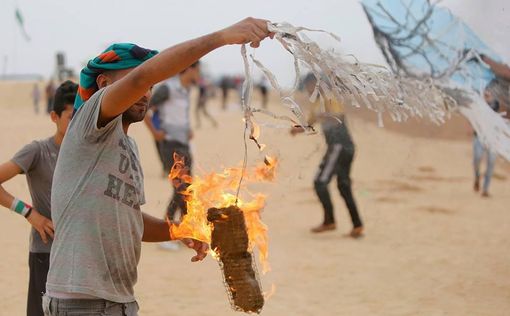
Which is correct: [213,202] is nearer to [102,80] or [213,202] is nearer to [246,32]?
[102,80]

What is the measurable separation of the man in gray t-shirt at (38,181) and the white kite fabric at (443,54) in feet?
10.3

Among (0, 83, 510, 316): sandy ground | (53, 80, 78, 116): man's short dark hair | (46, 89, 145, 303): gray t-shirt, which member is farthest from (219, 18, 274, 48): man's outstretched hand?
(53, 80, 78, 116): man's short dark hair

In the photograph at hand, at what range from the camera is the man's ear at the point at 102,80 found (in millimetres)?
2897

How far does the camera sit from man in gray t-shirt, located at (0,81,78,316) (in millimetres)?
4020

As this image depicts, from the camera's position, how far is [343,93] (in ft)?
10.8

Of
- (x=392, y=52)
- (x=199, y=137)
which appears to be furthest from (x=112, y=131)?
(x=199, y=137)

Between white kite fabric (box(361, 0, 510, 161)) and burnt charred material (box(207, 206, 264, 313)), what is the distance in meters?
3.53

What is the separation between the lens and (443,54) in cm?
667

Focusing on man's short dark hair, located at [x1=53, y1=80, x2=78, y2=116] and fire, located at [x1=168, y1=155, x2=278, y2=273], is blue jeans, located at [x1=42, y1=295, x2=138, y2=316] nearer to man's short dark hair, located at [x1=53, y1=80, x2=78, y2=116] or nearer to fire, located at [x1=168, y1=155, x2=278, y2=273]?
fire, located at [x1=168, y1=155, x2=278, y2=273]

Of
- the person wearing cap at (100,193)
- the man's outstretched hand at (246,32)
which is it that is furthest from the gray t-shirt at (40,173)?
the man's outstretched hand at (246,32)

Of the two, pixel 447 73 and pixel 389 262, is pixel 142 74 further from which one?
pixel 389 262

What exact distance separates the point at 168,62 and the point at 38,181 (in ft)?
6.09

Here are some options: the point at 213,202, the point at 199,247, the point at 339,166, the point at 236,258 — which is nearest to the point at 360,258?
the point at 339,166

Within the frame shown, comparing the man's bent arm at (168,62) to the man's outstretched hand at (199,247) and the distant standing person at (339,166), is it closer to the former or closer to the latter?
the man's outstretched hand at (199,247)
